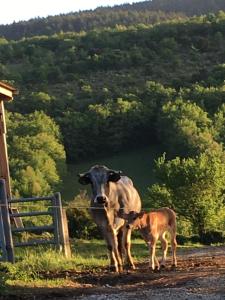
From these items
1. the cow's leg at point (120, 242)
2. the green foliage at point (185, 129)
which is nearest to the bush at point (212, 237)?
the cow's leg at point (120, 242)

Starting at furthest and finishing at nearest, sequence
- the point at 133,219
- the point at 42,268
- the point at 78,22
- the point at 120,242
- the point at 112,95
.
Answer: the point at 78,22
the point at 112,95
the point at 120,242
the point at 42,268
the point at 133,219

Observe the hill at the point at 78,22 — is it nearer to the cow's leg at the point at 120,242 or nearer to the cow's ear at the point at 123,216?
the cow's leg at the point at 120,242

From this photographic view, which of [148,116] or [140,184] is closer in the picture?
[140,184]

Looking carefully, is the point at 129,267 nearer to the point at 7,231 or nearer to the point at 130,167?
the point at 7,231

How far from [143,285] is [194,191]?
103 ft

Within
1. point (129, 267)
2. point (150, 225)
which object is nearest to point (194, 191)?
point (129, 267)

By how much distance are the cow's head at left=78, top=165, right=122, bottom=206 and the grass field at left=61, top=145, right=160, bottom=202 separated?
68230 millimetres

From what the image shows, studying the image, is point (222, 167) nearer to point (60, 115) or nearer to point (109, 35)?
point (60, 115)

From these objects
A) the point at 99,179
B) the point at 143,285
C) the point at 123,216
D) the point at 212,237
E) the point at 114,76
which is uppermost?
the point at 114,76

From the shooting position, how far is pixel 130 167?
9531cm

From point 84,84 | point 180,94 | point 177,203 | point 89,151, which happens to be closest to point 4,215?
point 177,203

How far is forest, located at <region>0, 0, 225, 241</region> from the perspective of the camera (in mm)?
95375

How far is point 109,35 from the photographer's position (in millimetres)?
138250

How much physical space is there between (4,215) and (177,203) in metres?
28.9
